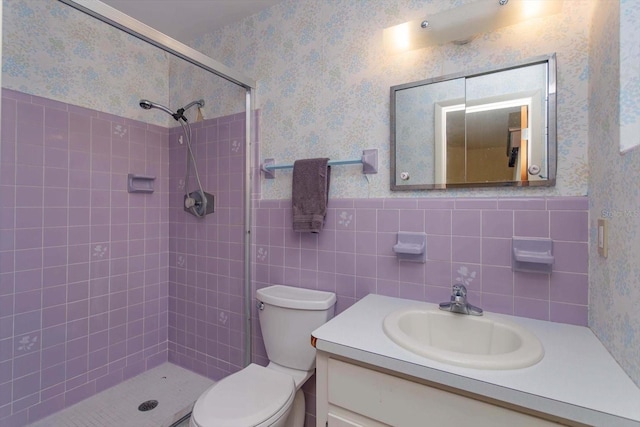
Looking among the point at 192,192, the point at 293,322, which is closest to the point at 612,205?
the point at 293,322

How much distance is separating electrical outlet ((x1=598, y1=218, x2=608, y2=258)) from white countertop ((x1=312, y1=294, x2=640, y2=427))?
28 centimetres

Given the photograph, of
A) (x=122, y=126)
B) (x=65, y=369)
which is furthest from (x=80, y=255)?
(x=122, y=126)

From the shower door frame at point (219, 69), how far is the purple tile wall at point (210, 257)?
2.7 inches

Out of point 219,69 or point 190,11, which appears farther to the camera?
point 190,11

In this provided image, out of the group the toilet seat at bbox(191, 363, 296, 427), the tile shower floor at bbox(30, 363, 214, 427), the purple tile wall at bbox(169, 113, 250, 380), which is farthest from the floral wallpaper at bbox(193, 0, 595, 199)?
the tile shower floor at bbox(30, 363, 214, 427)

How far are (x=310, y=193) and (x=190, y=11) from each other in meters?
1.35

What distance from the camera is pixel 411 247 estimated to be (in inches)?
49.9

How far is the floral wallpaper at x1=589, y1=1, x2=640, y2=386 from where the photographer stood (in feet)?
2.25

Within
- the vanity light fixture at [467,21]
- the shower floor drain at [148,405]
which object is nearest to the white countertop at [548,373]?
the vanity light fixture at [467,21]

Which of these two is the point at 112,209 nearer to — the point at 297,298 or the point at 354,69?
the point at 297,298

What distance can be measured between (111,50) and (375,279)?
84.1 inches

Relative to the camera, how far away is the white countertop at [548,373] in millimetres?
622

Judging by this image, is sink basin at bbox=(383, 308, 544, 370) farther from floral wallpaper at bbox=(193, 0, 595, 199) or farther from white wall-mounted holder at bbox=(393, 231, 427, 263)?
floral wallpaper at bbox=(193, 0, 595, 199)

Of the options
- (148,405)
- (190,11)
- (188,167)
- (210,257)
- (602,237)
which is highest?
(190,11)
